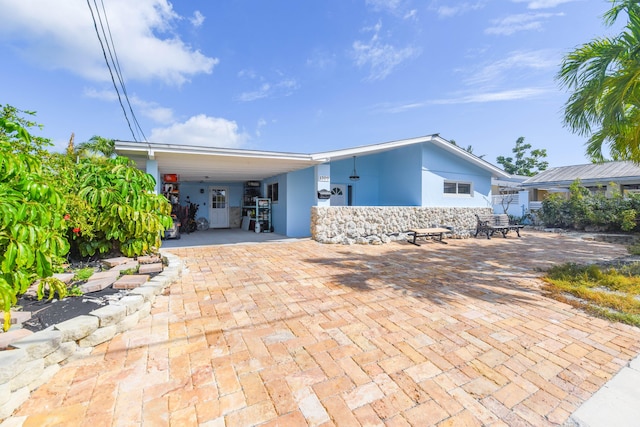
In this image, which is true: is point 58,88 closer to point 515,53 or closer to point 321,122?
point 321,122

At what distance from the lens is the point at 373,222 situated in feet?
31.1

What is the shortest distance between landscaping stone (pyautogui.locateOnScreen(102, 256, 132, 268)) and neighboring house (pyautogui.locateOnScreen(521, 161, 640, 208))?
19199 millimetres

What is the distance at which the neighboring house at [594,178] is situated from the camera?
15.5 metres

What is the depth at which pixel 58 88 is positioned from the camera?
732 cm

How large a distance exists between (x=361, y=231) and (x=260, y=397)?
25.3ft

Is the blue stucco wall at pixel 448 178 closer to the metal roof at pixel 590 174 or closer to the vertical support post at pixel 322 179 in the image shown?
the vertical support post at pixel 322 179

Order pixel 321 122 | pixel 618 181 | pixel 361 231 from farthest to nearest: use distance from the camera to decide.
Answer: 1. pixel 618 181
2. pixel 321 122
3. pixel 361 231

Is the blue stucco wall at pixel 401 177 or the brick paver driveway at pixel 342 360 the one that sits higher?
the blue stucco wall at pixel 401 177

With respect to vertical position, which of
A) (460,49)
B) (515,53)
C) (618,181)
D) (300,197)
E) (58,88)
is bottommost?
(300,197)

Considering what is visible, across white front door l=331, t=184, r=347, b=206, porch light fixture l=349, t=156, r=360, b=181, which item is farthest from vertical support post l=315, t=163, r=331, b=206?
white front door l=331, t=184, r=347, b=206

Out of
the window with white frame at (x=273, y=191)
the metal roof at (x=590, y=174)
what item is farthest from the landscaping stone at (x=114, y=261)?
the metal roof at (x=590, y=174)

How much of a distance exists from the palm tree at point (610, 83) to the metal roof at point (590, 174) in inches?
544

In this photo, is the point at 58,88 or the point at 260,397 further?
the point at 58,88

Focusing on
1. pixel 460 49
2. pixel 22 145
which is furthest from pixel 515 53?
pixel 22 145
